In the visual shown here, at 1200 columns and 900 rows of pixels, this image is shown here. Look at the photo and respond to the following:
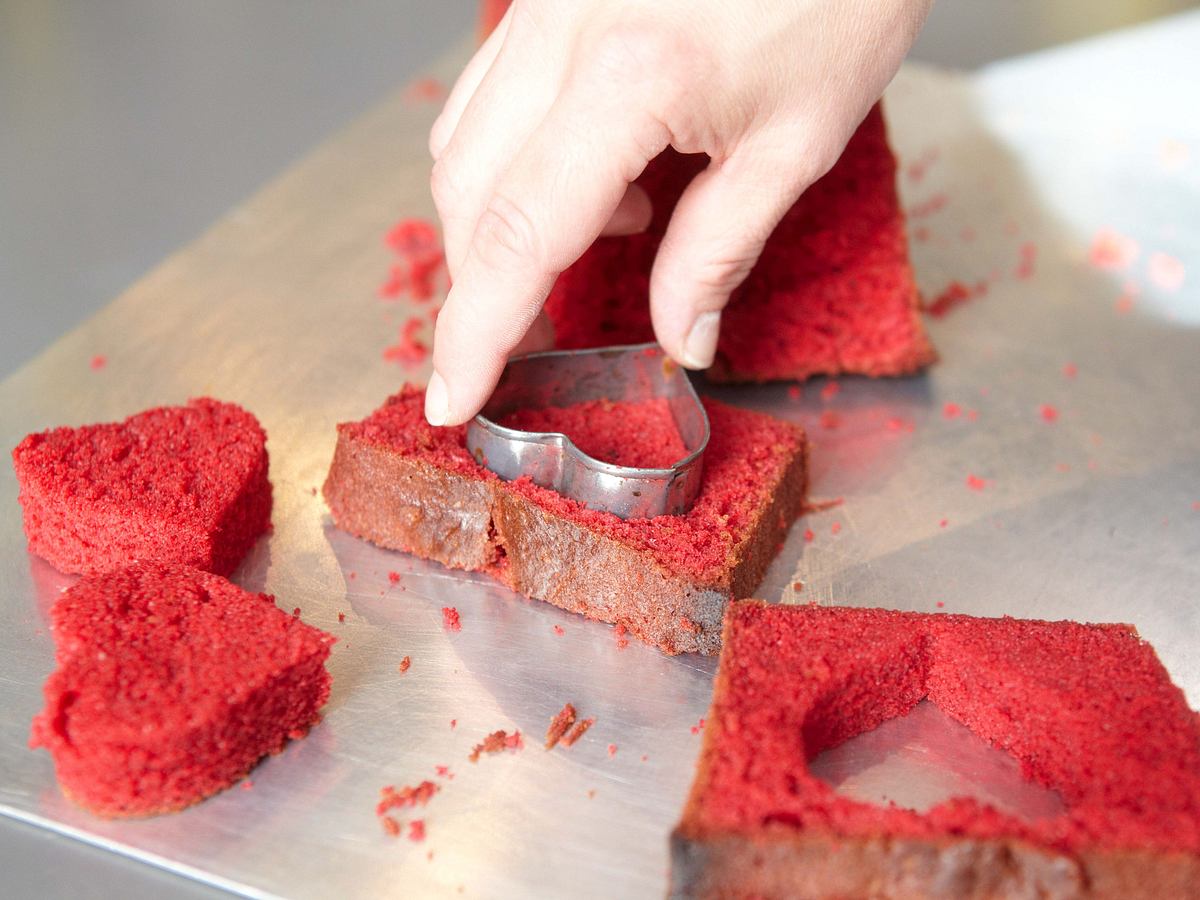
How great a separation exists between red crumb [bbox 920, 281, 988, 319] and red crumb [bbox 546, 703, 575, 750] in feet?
6.75

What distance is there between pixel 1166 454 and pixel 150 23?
4.74 metres

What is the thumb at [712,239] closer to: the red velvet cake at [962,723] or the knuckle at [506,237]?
the knuckle at [506,237]

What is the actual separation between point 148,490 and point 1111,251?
323cm

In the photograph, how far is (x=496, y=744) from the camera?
256 centimetres

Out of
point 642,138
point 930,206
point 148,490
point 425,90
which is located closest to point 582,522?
point 642,138

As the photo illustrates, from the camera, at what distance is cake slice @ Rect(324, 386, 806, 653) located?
2754 mm

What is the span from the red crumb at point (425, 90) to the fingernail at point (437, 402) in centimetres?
267

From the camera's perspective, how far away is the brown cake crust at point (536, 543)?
2.75 metres

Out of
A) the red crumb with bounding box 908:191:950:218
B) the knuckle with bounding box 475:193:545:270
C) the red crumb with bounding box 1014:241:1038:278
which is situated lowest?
the red crumb with bounding box 1014:241:1038:278

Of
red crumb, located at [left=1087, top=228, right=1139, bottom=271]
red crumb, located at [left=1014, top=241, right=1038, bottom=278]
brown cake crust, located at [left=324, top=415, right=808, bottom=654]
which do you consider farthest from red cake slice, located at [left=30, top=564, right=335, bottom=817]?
red crumb, located at [left=1087, top=228, right=1139, bottom=271]

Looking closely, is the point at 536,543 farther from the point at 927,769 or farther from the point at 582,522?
the point at 927,769

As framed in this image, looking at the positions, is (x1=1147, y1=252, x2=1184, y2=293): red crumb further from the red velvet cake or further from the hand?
the red velvet cake

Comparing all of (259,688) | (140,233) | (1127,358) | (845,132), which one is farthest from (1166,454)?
(140,233)

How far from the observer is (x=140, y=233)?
14.3 ft
